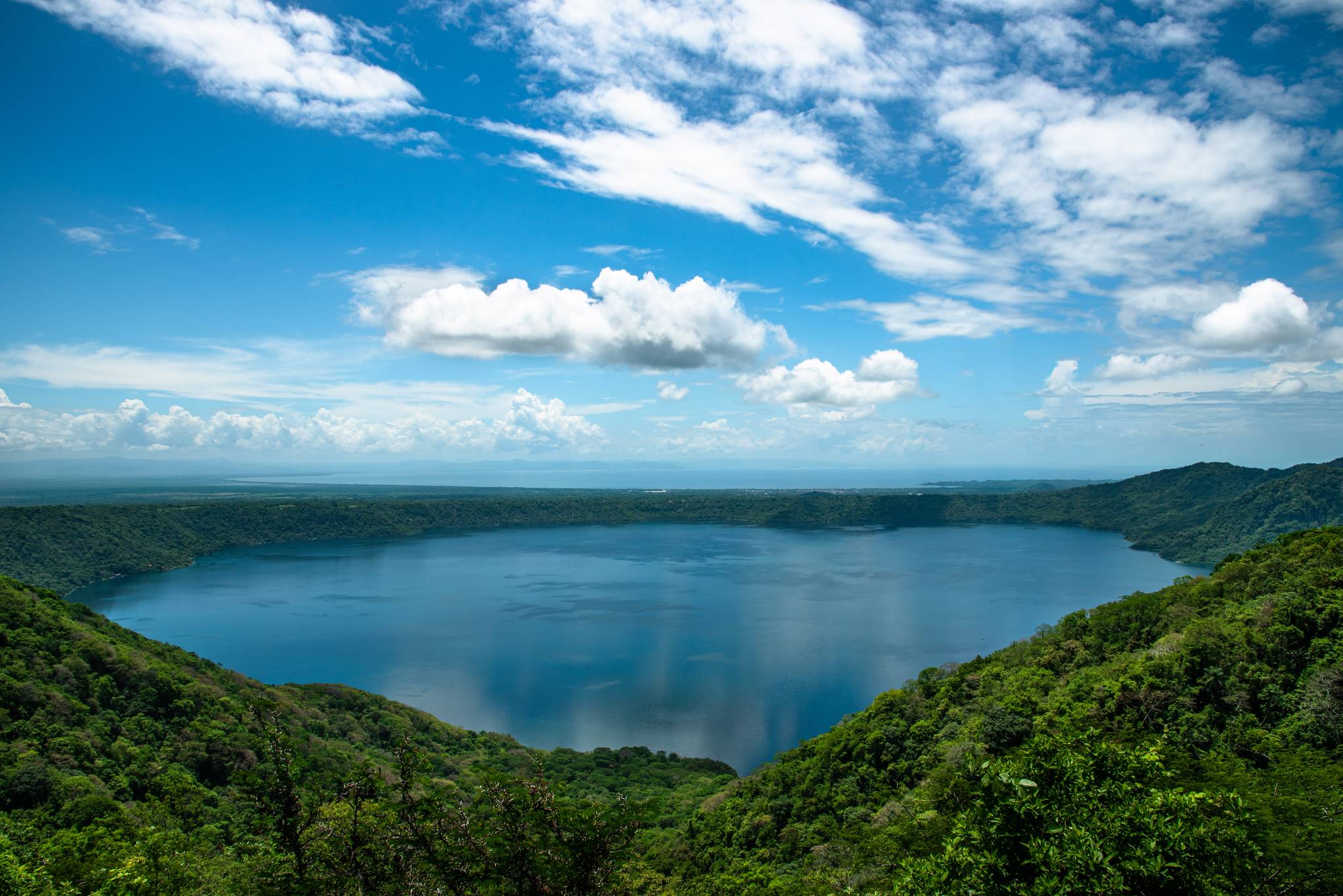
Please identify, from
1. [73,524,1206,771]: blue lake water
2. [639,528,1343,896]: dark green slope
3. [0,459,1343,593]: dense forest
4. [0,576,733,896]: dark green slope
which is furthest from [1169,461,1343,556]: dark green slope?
[0,576,733,896]: dark green slope

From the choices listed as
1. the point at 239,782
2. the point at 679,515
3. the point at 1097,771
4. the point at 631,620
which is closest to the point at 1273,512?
the point at 631,620

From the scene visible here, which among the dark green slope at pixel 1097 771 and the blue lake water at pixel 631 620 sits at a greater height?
the dark green slope at pixel 1097 771

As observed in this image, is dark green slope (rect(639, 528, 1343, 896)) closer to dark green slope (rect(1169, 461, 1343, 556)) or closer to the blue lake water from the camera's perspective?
the blue lake water

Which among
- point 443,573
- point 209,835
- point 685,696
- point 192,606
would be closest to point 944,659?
point 685,696

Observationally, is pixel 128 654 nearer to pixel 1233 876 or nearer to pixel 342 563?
pixel 1233 876

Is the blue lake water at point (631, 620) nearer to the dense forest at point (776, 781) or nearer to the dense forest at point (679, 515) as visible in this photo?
the dense forest at point (679, 515)

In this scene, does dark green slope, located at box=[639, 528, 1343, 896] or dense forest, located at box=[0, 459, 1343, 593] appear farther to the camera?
dense forest, located at box=[0, 459, 1343, 593]

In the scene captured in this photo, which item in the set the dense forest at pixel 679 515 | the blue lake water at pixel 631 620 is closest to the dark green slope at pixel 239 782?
the blue lake water at pixel 631 620

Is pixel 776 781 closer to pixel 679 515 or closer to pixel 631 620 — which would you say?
pixel 631 620
